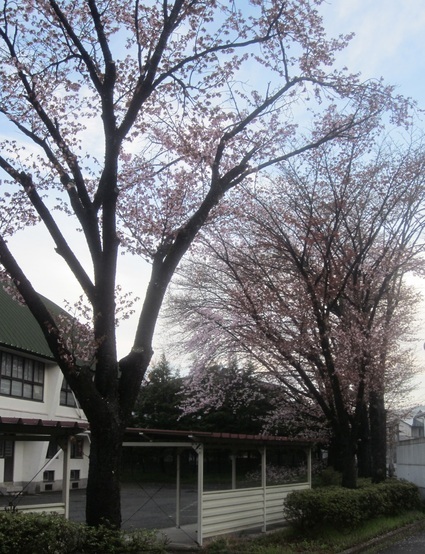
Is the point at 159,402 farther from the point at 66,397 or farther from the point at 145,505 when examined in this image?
the point at 145,505

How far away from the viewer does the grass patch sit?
13.6m

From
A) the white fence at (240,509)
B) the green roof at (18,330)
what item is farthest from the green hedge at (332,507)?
the green roof at (18,330)

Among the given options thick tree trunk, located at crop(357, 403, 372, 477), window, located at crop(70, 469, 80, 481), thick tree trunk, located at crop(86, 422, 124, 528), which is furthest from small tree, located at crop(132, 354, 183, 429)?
thick tree trunk, located at crop(86, 422, 124, 528)

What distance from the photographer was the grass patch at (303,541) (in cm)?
1360

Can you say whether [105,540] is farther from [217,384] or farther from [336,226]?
[217,384]

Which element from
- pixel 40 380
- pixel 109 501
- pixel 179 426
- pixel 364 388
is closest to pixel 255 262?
pixel 364 388

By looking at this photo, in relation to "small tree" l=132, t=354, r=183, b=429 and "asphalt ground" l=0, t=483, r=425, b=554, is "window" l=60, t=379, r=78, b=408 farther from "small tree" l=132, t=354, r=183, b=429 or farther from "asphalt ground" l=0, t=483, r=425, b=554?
"small tree" l=132, t=354, r=183, b=429

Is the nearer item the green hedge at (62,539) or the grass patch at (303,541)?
the green hedge at (62,539)

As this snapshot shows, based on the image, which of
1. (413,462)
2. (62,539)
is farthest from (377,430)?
(62,539)

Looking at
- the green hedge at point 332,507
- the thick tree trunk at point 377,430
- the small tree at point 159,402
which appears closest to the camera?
the green hedge at point 332,507

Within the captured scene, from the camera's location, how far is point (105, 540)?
9094 mm

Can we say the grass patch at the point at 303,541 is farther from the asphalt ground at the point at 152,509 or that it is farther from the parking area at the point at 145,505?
the parking area at the point at 145,505

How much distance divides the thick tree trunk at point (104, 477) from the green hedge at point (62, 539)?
0.74 ft

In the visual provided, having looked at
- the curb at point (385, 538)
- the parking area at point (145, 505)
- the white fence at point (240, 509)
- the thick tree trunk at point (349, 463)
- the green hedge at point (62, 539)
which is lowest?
the parking area at point (145, 505)
